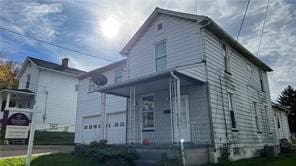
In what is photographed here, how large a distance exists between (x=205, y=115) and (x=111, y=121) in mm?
7537

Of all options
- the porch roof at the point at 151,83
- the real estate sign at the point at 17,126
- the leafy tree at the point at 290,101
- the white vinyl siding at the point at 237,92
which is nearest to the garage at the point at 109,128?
the porch roof at the point at 151,83

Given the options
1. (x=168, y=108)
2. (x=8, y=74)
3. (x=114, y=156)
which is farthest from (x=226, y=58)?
(x=8, y=74)

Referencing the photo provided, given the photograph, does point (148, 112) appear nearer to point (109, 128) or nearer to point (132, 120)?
point (132, 120)

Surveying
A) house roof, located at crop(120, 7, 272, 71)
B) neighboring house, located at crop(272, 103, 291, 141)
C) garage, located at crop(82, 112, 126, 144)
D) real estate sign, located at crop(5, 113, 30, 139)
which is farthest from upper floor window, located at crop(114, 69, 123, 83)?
neighboring house, located at crop(272, 103, 291, 141)

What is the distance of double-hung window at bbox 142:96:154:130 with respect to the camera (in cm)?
1157

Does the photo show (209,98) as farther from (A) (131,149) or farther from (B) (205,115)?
(A) (131,149)

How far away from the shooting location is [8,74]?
3148cm

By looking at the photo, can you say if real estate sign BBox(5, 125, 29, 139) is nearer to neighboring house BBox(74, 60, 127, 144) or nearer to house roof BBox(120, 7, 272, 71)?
neighboring house BBox(74, 60, 127, 144)

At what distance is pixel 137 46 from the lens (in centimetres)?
1330

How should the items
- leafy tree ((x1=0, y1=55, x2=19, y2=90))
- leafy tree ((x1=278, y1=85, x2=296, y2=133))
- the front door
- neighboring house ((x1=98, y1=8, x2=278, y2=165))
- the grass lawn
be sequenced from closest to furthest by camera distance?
the grass lawn < neighboring house ((x1=98, y1=8, x2=278, y2=165)) < the front door < leafy tree ((x1=0, y1=55, x2=19, y2=90)) < leafy tree ((x1=278, y1=85, x2=296, y2=133))

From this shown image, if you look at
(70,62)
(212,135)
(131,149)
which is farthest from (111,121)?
(70,62)

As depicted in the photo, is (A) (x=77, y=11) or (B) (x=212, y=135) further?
(A) (x=77, y=11)

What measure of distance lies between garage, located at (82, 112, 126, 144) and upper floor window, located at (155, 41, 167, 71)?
444 centimetres

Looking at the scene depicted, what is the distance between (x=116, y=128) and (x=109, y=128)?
0.72 metres
